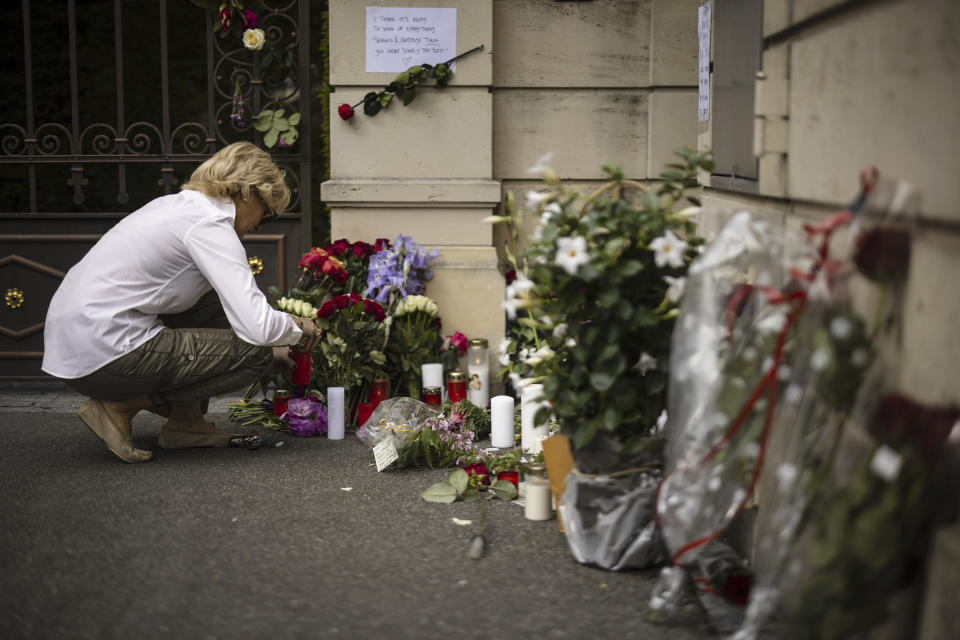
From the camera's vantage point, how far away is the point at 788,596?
6.72 ft

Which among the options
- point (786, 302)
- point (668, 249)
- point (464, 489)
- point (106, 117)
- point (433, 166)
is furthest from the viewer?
point (106, 117)

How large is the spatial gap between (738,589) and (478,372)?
2.66 metres

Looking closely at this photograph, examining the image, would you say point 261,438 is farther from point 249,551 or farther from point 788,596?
point 788,596

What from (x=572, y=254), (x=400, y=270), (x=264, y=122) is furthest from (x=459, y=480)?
(x=264, y=122)

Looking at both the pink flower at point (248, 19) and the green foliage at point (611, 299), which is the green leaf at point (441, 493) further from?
the pink flower at point (248, 19)

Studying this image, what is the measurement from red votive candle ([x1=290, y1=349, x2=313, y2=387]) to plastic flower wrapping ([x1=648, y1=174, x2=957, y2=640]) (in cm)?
246

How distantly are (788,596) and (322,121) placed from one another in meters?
4.87

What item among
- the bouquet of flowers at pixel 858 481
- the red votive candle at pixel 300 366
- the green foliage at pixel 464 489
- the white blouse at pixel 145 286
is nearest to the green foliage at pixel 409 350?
the red votive candle at pixel 300 366

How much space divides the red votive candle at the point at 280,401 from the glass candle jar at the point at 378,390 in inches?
17.5

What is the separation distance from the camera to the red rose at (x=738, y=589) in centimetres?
264

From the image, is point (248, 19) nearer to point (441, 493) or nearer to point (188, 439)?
point (188, 439)

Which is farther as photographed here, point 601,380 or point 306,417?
point 306,417

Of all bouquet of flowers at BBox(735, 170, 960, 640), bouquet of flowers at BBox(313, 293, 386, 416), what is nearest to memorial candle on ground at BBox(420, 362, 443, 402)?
bouquet of flowers at BBox(313, 293, 386, 416)

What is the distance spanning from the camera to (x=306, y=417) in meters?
4.79
